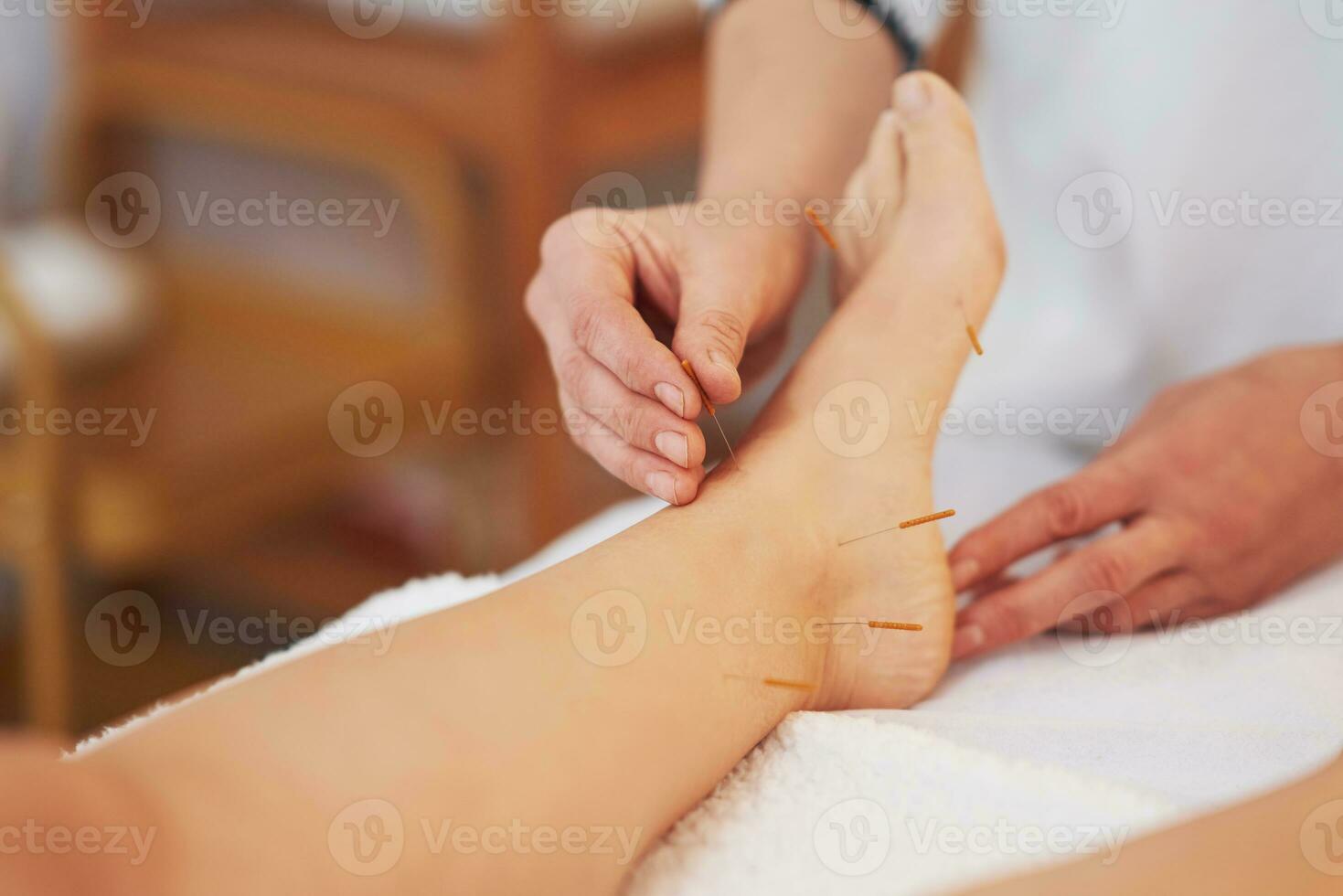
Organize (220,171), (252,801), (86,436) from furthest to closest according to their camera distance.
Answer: (220,171), (86,436), (252,801)

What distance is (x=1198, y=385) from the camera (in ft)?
2.94

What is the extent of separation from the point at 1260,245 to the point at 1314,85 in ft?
0.42

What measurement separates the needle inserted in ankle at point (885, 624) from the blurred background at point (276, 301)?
29.8 inches

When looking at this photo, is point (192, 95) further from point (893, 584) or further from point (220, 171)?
point (893, 584)

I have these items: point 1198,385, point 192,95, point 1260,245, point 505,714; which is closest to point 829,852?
point 505,714

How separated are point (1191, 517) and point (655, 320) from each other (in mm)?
386

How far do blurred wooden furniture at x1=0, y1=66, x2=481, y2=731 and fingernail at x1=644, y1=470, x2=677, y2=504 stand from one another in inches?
38.8

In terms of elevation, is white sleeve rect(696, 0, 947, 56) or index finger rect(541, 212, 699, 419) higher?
white sleeve rect(696, 0, 947, 56)

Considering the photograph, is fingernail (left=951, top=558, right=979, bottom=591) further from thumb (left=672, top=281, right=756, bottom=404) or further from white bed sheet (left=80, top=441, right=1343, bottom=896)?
thumb (left=672, top=281, right=756, bottom=404)

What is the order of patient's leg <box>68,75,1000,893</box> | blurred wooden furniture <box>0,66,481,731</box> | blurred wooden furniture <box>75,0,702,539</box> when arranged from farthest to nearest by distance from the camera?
1. blurred wooden furniture <box>75,0,702,539</box>
2. blurred wooden furniture <box>0,66,481,731</box>
3. patient's leg <box>68,75,1000,893</box>

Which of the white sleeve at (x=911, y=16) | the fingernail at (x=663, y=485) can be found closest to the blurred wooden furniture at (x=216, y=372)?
the white sleeve at (x=911, y=16)

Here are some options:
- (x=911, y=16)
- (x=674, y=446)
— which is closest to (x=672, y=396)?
(x=674, y=446)

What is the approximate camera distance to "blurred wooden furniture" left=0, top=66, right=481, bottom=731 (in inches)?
59.1

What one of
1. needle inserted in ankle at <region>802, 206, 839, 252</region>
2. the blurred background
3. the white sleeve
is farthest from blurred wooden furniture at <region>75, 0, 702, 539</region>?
needle inserted in ankle at <region>802, 206, 839, 252</region>
